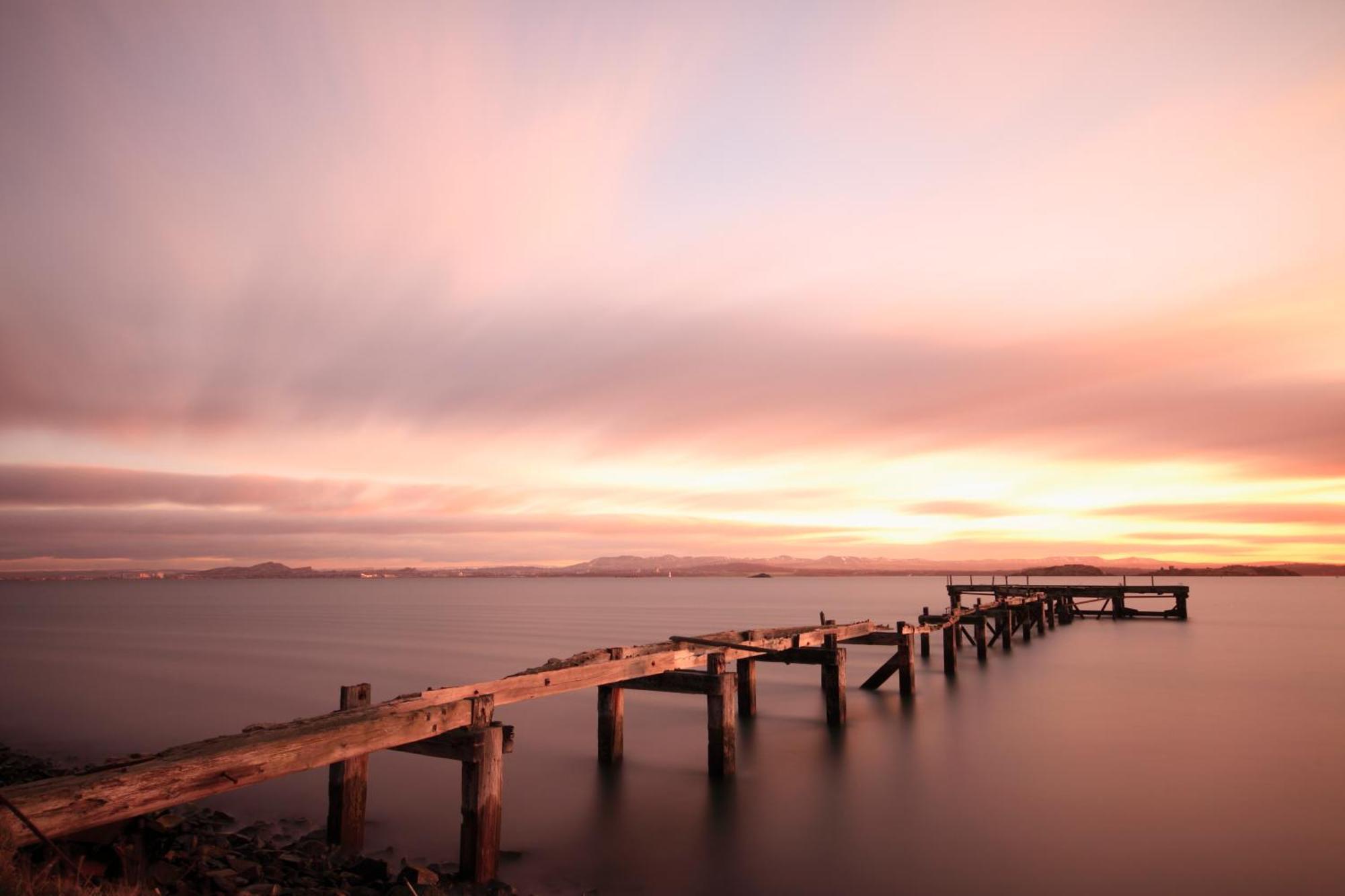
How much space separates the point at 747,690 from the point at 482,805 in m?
11.3

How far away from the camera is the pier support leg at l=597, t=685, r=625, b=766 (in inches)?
527

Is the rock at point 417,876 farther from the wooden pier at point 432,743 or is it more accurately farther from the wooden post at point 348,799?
the wooden post at point 348,799

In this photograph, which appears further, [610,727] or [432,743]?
[610,727]

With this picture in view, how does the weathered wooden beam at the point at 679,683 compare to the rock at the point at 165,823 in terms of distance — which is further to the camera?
the weathered wooden beam at the point at 679,683

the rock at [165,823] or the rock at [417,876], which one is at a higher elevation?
the rock at [165,823]

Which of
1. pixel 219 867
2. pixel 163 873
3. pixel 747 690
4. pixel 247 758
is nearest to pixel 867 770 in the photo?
pixel 747 690

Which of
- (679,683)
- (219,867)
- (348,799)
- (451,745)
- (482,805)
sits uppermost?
(451,745)

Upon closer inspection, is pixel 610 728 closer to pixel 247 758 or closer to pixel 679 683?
pixel 679 683

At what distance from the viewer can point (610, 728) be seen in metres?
13.7

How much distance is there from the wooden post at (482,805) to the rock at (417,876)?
393 mm

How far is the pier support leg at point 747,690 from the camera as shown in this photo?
1827cm

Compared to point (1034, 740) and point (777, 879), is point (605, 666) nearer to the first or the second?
point (777, 879)

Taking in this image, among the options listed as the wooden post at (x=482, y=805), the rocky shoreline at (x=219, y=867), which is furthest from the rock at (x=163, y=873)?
the wooden post at (x=482, y=805)

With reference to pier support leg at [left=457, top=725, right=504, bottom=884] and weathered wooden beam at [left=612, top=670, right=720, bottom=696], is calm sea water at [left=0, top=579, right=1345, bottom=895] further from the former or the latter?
weathered wooden beam at [left=612, top=670, right=720, bottom=696]
